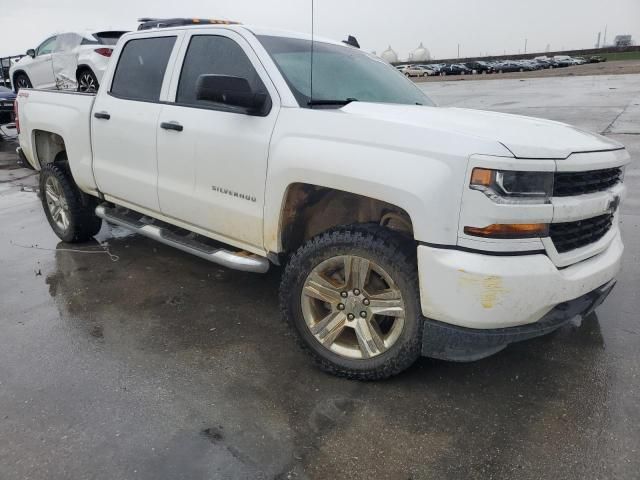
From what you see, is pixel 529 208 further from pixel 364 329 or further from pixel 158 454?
pixel 158 454

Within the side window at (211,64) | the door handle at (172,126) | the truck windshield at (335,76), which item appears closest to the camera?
the truck windshield at (335,76)

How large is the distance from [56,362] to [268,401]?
1.37 m

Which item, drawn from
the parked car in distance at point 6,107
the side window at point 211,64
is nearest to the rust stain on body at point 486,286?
the side window at point 211,64

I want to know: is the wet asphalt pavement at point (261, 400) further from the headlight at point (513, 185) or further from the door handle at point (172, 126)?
the door handle at point (172, 126)

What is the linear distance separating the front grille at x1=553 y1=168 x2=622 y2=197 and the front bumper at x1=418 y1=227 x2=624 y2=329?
0.34 m

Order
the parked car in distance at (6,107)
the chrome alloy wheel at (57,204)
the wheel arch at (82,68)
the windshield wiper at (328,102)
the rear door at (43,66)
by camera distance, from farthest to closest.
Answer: the parked car in distance at (6,107) → the rear door at (43,66) → the wheel arch at (82,68) → the chrome alloy wheel at (57,204) → the windshield wiper at (328,102)

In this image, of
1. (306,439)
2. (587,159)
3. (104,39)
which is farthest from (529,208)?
(104,39)

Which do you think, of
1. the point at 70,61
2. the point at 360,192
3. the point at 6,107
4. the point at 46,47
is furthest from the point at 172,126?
the point at 6,107

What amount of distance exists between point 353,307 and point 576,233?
119cm

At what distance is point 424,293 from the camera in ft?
8.32

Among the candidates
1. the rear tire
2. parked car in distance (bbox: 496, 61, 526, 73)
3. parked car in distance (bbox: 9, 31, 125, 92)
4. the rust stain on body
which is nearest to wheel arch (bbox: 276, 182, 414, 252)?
the rust stain on body

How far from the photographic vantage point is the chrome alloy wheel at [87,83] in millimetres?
10031

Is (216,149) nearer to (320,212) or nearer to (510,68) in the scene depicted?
(320,212)

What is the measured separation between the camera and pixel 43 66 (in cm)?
1280
